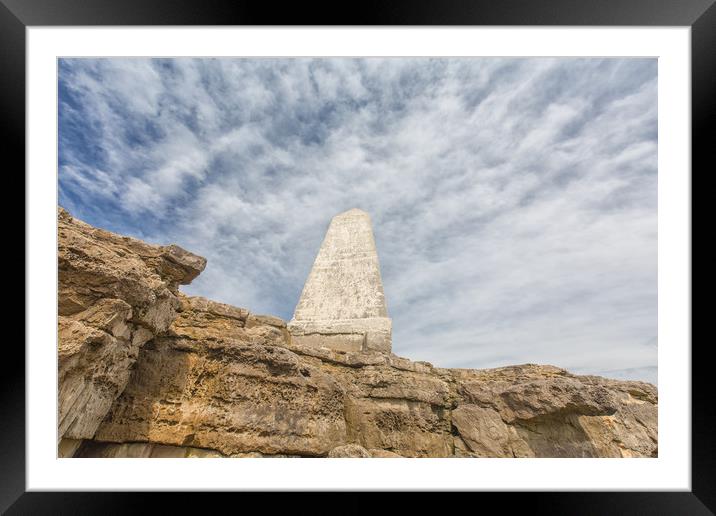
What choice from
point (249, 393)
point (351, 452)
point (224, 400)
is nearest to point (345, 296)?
point (249, 393)

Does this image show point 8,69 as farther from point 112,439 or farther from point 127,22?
point 112,439

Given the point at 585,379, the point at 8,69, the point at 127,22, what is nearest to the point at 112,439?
the point at 8,69

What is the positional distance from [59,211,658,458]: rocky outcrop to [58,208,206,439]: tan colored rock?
13 millimetres

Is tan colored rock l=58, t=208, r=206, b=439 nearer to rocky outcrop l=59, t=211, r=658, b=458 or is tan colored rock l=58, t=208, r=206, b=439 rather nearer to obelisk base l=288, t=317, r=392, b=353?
rocky outcrop l=59, t=211, r=658, b=458

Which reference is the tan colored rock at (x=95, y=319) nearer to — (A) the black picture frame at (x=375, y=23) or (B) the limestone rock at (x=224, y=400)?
(B) the limestone rock at (x=224, y=400)

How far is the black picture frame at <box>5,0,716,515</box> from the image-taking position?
2.16 metres

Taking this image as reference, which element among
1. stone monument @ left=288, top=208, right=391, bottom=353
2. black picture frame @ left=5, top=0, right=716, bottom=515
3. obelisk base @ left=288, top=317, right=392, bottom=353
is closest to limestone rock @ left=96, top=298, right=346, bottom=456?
black picture frame @ left=5, top=0, right=716, bottom=515

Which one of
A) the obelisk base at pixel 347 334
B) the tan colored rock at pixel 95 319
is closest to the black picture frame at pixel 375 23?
the tan colored rock at pixel 95 319

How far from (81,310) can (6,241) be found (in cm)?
175

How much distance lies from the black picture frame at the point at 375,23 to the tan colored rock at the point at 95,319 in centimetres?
125

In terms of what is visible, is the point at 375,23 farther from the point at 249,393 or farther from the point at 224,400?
the point at 224,400

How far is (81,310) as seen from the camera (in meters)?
3.73

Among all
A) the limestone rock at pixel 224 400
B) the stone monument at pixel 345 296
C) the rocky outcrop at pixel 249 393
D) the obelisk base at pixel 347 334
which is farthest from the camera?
the stone monument at pixel 345 296

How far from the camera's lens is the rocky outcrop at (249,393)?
3748mm
